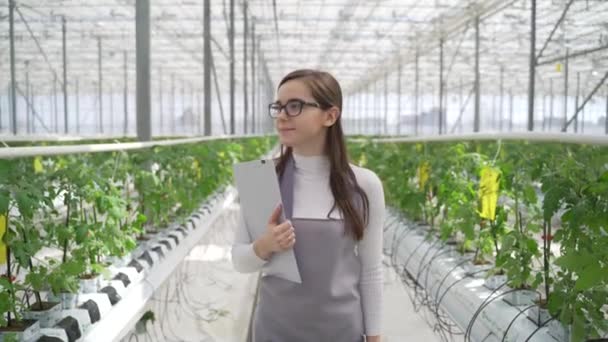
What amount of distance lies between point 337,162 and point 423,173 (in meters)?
3.69

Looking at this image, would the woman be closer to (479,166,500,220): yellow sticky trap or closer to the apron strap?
the apron strap

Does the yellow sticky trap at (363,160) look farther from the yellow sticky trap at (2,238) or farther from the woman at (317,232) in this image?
the woman at (317,232)

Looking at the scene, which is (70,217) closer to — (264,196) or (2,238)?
(2,238)

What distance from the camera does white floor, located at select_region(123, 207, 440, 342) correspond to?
3.71 metres

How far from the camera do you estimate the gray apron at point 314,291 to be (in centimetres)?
144

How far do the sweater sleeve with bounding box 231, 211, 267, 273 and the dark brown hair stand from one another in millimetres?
159

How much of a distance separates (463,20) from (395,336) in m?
11.5

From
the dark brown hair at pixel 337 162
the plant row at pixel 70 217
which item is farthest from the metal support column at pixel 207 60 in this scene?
the dark brown hair at pixel 337 162

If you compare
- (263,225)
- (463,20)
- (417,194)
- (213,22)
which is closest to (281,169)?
(263,225)

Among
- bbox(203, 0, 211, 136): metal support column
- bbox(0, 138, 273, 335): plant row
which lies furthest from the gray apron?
bbox(203, 0, 211, 136): metal support column

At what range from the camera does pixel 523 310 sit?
2.47m

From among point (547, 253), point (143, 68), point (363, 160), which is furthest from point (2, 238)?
point (363, 160)

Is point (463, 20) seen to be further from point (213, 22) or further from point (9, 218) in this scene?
point (9, 218)

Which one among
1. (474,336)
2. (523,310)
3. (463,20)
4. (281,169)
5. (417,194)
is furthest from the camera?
(463,20)
